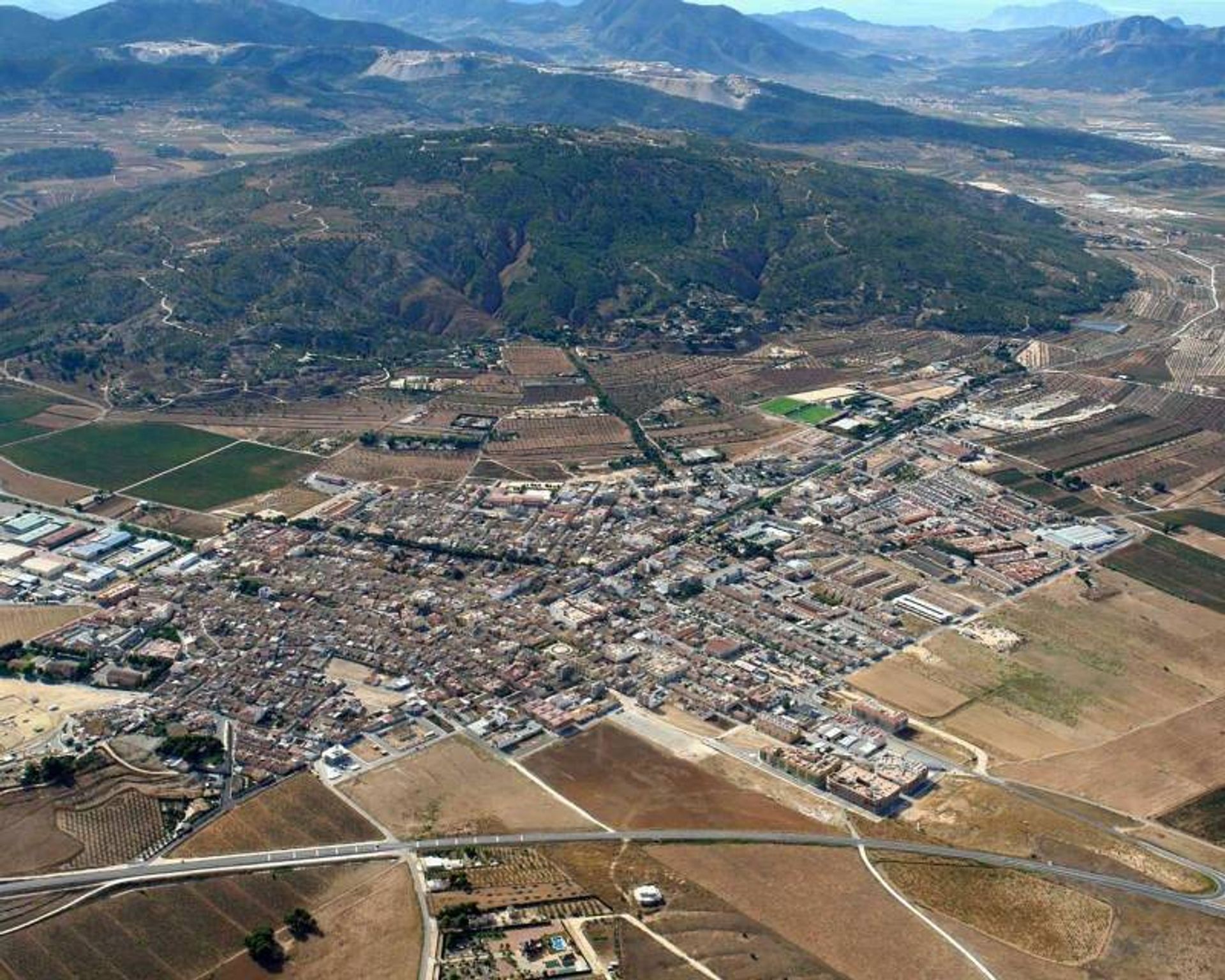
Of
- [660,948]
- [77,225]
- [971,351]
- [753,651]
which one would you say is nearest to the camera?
[660,948]

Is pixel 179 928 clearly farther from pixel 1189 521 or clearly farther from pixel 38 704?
pixel 1189 521

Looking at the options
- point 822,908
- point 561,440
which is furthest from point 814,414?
point 822,908

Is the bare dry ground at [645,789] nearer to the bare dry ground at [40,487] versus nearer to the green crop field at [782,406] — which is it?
the bare dry ground at [40,487]

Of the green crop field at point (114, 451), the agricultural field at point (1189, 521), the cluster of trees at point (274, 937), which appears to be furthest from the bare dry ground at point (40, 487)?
the agricultural field at point (1189, 521)

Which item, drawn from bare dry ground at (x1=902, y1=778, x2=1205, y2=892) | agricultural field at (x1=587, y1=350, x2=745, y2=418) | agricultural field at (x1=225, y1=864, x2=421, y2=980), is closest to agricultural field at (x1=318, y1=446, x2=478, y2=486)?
agricultural field at (x1=587, y1=350, x2=745, y2=418)

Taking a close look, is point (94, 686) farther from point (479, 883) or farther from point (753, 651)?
point (753, 651)

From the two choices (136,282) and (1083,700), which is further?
(136,282)

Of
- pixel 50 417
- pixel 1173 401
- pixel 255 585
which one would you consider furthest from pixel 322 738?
pixel 1173 401
